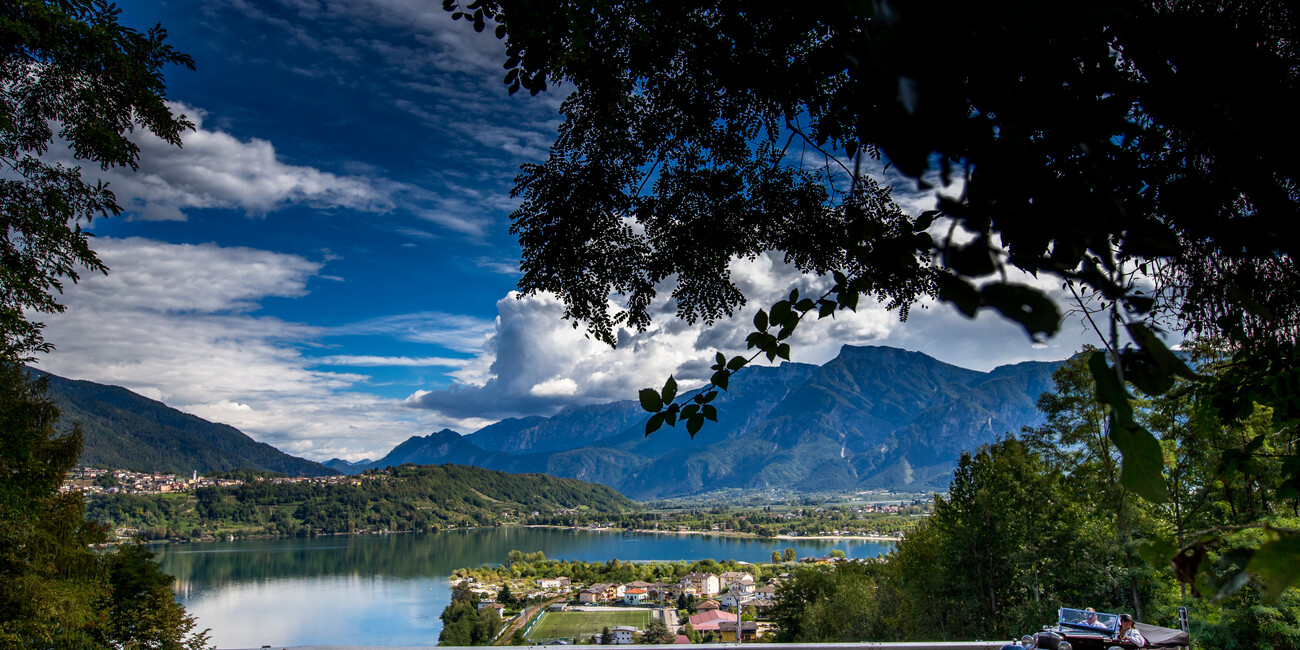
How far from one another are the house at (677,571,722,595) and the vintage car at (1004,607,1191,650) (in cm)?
4181

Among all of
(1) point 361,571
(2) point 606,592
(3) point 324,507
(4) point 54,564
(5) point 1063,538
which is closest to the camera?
(4) point 54,564

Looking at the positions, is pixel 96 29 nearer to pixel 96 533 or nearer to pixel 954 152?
pixel 954 152

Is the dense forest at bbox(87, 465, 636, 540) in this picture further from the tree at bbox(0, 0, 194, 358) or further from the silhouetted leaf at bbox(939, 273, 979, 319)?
the silhouetted leaf at bbox(939, 273, 979, 319)

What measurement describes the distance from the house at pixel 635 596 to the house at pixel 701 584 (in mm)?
2804

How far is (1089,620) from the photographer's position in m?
6.11

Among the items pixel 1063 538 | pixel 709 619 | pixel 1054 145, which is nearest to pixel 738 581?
pixel 709 619

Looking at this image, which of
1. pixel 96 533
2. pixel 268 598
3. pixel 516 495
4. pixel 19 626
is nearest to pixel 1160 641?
pixel 19 626

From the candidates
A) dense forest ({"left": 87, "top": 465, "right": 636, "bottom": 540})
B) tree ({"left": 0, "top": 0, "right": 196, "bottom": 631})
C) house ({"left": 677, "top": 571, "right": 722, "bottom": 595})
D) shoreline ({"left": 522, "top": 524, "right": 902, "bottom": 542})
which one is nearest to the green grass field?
house ({"left": 677, "top": 571, "right": 722, "bottom": 595})

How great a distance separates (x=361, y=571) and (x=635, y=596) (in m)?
35.7

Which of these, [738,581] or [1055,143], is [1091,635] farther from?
[738,581]

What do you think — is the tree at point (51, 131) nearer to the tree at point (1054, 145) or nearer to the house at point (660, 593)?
the tree at point (1054, 145)

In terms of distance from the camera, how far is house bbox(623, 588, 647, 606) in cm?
4619

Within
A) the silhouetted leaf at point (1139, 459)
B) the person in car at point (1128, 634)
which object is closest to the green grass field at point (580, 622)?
the person in car at point (1128, 634)

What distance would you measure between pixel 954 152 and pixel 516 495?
437ft
